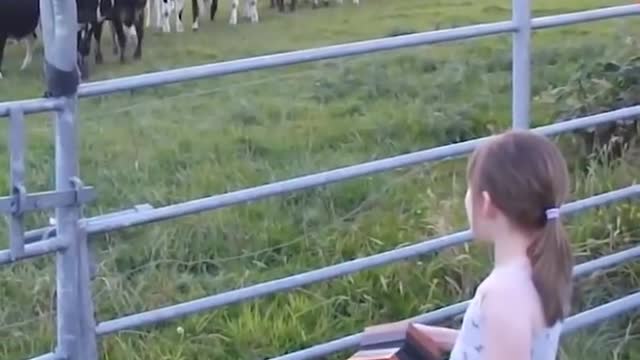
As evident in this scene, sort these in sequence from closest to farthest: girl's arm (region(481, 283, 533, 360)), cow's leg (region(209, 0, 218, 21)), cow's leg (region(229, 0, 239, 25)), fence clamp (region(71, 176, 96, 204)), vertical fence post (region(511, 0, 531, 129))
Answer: girl's arm (region(481, 283, 533, 360))
fence clamp (region(71, 176, 96, 204))
vertical fence post (region(511, 0, 531, 129))
cow's leg (region(229, 0, 239, 25))
cow's leg (region(209, 0, 218, 21))

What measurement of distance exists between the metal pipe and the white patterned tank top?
43.9 inches

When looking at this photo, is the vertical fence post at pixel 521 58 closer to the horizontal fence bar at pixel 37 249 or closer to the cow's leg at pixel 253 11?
the horizontal fence bar at pixel 37 249

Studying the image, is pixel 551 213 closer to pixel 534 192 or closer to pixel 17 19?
pixel 534 192

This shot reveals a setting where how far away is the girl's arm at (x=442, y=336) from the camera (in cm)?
313

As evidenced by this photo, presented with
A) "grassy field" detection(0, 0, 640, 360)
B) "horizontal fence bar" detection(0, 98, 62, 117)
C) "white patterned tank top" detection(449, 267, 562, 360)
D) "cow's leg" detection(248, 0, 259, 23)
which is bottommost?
"cow's leg" detection(248, 0, 259, 23)

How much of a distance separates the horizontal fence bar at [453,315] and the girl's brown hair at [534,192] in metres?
1.24

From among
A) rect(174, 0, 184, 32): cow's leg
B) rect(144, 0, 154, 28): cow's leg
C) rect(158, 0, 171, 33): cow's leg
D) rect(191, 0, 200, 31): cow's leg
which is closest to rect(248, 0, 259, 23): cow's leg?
rect(191, 0, 200, 31): cow's leg

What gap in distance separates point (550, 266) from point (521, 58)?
1.68 m

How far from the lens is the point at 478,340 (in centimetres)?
286

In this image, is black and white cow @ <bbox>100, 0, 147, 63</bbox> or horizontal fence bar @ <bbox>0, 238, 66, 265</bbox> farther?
black and white cow @ <bbox>100, 0, 147, 63</bbox>

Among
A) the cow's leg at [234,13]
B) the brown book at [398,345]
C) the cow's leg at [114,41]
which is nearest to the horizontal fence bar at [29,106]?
the brown book at [398,345]

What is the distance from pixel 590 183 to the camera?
6.14 meters

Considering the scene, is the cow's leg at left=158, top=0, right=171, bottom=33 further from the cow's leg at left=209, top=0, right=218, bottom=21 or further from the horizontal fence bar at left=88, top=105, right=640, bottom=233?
the horizontal fence bar at left=88, top=105, right=640, bottom=233

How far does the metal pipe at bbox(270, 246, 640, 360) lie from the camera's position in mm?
4109
